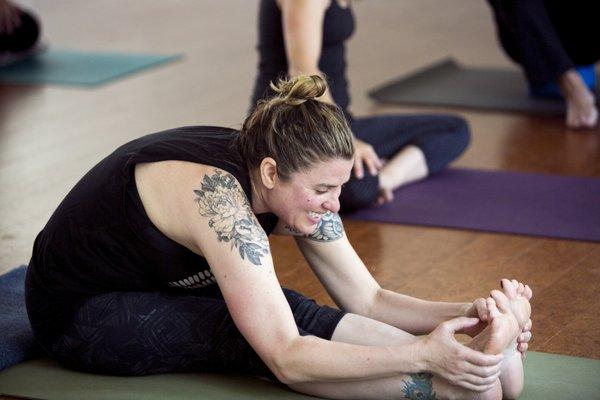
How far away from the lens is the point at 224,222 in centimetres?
195

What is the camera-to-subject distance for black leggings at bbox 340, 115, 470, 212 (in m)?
3.69

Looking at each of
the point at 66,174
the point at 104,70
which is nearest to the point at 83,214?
the point at 66,174

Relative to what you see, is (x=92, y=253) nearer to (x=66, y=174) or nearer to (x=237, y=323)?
(x=237, y=323)

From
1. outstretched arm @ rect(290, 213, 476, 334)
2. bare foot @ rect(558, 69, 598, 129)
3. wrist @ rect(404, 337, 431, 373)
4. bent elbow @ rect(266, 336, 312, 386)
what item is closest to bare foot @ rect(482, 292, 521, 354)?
wrist @ rect(404, 337, 431, 373)

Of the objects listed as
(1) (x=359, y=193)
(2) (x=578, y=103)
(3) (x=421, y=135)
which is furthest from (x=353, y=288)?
(2) (x=578, y=103)

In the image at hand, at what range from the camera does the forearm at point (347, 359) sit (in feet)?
6.19

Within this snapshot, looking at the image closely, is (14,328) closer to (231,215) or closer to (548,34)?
(231,215)

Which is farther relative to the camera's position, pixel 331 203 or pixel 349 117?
pixel 349 117

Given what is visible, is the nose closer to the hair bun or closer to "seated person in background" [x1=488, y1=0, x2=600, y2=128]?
the hair bun

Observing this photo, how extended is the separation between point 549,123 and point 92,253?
2.79 meters

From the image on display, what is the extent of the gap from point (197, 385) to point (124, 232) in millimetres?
363

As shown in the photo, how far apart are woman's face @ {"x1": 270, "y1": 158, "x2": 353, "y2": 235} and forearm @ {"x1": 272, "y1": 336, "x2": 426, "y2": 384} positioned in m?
0.24

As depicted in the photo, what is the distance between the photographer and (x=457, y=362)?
6.07 ft

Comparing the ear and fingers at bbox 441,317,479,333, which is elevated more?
the ear
